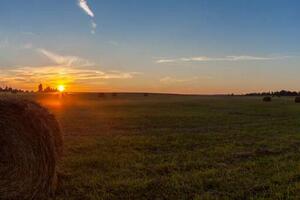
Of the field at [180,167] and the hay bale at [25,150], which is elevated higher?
the hay bale at [25,150]

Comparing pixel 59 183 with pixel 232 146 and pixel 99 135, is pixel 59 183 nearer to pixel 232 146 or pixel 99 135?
pixel 232 146

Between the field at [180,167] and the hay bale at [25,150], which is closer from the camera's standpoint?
the field at [180,167]

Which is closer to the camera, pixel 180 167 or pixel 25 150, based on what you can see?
pixel 25 150

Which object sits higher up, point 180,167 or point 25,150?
point 25,150

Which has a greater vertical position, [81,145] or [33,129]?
[33,129]

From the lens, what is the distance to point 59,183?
8188mm

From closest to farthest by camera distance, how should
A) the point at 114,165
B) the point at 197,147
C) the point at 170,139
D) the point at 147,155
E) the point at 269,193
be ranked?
the point at 269,193
the point at 114,165
the point at 147,155
the point at 197,147
the point at 170,139

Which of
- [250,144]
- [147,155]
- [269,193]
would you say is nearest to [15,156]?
[147,155]

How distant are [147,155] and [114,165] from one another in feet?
4.85

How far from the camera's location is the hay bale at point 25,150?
7.93m

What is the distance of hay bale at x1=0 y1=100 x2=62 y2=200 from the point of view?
793 centimetres

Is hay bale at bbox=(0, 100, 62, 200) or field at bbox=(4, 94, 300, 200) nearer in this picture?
field at bbox=(4, 94, 300, 200)

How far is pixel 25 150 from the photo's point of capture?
826 centimetres

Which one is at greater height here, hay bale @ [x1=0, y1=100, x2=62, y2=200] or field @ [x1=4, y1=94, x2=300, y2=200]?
hay bale @ [x1=0, y1=100, x2=62, y2=200]
